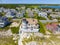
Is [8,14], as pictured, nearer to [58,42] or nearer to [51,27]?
[51,27]

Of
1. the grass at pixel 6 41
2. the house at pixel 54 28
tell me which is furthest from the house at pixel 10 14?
the grass at pixel 6 41

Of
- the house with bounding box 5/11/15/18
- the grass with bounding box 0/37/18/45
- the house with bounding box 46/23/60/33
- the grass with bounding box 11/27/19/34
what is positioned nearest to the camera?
the grass with bounding box 0/37/18/45

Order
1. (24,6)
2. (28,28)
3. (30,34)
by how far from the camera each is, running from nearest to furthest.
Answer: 1. (30,34)
2. (28,28)
3. (24,6)

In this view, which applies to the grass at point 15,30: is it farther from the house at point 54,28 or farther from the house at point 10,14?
the house at point 10,14

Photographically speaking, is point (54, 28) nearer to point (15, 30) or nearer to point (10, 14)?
point (15, 30)

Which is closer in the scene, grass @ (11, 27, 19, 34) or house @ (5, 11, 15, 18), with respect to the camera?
grass @ (11, 27, 19, 34)

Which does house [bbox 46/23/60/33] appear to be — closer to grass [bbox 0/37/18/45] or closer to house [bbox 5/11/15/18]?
grass [bbox 0/37/18/45]

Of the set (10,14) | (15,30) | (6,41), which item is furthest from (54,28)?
(10,14)

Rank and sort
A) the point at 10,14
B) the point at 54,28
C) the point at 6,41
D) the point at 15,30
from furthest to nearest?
1. the point at 10,14
2. the point at 54,28
3. the point at 15,30
4. the point at 6,41

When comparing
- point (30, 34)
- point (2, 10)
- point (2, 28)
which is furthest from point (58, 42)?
point (2, 10)

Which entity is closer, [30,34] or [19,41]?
[19,41]

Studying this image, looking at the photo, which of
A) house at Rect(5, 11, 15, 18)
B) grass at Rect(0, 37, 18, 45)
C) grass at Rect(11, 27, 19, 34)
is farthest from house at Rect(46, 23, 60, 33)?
house at Rect(5, 11, 15, 18)
